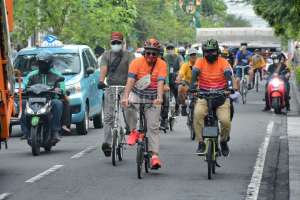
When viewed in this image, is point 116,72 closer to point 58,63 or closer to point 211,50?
point 211,50

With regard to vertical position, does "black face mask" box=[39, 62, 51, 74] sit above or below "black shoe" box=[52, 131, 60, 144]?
above

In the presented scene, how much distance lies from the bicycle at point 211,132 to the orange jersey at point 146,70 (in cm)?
58

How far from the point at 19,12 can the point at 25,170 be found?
66.5 feet

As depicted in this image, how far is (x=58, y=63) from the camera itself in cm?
2227

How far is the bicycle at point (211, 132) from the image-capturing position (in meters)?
13.5

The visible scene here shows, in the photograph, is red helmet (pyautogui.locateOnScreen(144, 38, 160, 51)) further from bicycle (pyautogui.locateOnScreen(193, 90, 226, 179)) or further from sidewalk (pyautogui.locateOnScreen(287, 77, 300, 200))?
sidewalk (pyautogui.locateOnScreen(287, 77, 300, 200))

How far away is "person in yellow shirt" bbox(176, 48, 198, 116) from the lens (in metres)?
19.7

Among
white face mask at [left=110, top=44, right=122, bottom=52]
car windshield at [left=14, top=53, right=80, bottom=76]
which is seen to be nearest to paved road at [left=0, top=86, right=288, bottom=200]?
white face mask at [left=110, top=44, right=122, bottom=52]

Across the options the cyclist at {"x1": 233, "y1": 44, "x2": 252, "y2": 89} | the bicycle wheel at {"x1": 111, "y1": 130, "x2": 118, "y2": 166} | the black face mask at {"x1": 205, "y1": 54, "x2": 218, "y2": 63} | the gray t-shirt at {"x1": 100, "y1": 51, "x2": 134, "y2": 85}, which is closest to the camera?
the black face mask at {"x1": 205, "y1": 54, "x2": 218, "y2": 63}

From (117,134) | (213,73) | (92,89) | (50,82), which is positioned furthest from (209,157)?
(92,89)

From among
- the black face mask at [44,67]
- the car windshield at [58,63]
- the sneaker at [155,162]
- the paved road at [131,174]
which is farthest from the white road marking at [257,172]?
the car windshield at [58,63]

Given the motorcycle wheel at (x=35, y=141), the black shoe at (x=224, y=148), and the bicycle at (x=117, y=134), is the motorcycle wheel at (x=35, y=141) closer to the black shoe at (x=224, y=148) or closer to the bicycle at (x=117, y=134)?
the bicycle at (x=117, y=134)

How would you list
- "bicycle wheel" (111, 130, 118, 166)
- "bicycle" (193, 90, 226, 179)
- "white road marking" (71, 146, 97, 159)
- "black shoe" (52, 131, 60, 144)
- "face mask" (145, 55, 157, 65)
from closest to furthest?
"bicycle" (193, 90, 226, 179) → "face mask" (145, 55, 157, 65) → "bicycle wheel" (111, 130, 118, 166) → "white road marking" (71, 146, 97, 159) → "black shoe" (52, 131, 60, 144)

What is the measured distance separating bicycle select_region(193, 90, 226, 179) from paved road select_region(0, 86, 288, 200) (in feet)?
0.78
